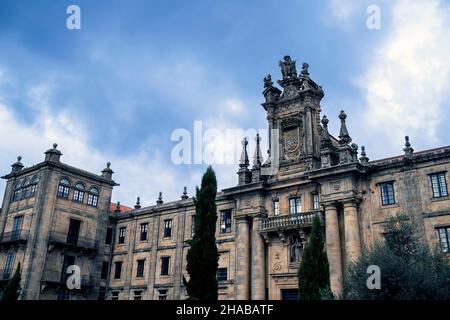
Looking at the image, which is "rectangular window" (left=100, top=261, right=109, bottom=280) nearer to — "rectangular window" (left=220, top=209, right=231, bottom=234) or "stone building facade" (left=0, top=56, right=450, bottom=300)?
"stone building facade" (left=0, top=56, right=450, bottom=300)

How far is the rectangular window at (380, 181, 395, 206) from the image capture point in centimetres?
2857

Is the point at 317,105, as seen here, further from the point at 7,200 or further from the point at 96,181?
the point at 7,200

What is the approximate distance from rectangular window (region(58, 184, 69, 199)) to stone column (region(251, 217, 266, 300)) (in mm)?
18070

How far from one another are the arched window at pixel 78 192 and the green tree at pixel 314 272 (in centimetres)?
2488

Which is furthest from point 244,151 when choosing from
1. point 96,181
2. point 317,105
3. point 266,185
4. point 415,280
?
point 415,280

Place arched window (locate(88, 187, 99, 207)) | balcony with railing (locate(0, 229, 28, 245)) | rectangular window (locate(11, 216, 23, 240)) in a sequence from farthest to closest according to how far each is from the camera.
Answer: arched window (locate(88, 187, 99, 207))
rectangular window (locate(11, 216, 23, 240))
balcony with railing (locate(0, 229, 28, 245))

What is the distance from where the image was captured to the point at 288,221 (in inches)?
1228

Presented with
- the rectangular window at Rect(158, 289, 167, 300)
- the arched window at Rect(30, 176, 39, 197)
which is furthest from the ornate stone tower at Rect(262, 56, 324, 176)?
the arched window at Rect(30, 176, 39, 197)

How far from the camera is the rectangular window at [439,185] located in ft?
88.2

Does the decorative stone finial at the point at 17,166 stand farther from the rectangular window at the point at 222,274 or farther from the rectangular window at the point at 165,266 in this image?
the rectangular window at the point at 222,274

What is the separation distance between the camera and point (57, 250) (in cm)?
3844

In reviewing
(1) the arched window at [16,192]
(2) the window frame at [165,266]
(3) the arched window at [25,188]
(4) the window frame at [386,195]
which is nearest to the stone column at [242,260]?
(2) the window frame at [165,266]

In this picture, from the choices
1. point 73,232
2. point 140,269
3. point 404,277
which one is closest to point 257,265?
point 140,269

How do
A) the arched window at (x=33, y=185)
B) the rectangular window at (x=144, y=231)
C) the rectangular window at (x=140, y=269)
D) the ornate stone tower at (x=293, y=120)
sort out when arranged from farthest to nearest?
the rectangular window at (x=144, y=231) < the rectangular window at (x=140, y=269) < the arched window at (x=33, y=185) < the ornate stone tower at (x=293, y=120)
